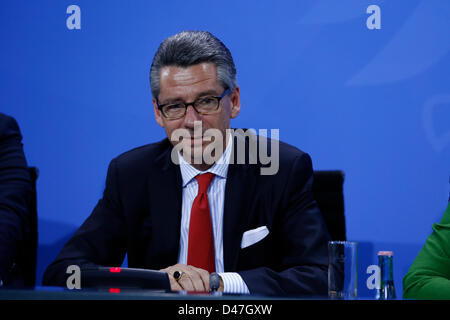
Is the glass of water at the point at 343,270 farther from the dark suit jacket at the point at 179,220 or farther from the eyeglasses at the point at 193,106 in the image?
the eyeglasses at the point at 193,106

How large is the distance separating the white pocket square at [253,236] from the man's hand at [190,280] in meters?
0.35

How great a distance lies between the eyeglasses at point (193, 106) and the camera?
80.3 inches

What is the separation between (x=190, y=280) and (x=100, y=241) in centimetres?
59

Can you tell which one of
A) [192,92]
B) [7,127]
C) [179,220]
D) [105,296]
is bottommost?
[179,220]

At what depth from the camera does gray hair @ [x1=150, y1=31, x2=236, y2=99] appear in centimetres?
206

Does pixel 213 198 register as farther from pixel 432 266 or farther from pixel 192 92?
pixel 432 266

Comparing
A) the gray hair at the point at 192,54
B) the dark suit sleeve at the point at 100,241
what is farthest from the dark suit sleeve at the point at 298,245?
the dark suit sleeve at the point at 100,241

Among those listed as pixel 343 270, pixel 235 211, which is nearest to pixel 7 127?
pixel 235 211

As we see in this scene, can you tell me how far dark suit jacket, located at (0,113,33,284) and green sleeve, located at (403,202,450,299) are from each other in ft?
4.96

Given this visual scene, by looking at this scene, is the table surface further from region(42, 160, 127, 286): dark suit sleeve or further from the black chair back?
the black chair back

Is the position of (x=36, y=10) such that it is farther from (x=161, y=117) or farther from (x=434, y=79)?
(x=434, y=79)

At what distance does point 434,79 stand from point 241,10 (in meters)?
1.02

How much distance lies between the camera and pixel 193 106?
204 centimetres

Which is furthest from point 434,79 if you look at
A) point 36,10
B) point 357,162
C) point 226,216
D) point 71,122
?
point 36,10
